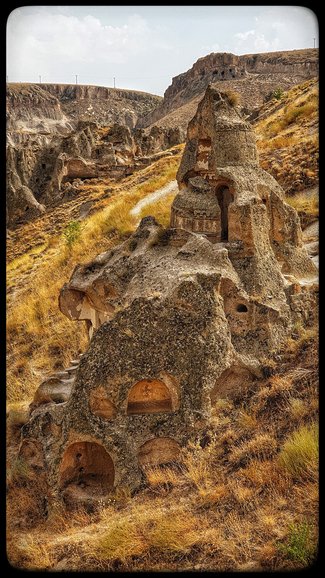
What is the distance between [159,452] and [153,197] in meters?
14.2

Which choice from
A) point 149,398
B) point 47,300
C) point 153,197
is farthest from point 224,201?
point 153,197

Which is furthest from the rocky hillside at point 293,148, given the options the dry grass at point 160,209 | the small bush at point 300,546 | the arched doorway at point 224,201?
the small bush at point 300,546

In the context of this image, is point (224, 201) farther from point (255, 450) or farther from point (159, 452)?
point (255, 450)

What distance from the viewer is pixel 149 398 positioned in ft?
20.6

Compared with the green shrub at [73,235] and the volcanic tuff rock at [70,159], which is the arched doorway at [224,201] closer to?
the green shrub at [73,235]

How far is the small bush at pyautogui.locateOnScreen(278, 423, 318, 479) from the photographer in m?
4.65

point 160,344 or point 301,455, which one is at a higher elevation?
point 160,344

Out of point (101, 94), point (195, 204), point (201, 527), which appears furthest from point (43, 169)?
point (101, 94)

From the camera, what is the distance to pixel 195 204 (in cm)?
933

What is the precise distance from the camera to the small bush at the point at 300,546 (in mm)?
3848

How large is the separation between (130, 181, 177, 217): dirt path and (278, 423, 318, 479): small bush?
13257 millimetres

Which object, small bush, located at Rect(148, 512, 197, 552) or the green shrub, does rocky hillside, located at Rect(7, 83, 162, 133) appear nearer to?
the green shrub

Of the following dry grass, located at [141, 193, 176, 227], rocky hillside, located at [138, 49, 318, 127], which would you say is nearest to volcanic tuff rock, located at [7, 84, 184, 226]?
dry grass, located at [141, 193, 176, 227]

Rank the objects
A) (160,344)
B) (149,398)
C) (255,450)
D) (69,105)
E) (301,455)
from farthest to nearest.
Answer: (69,105), (149,398), (160,344), (255,450), (301,455)
